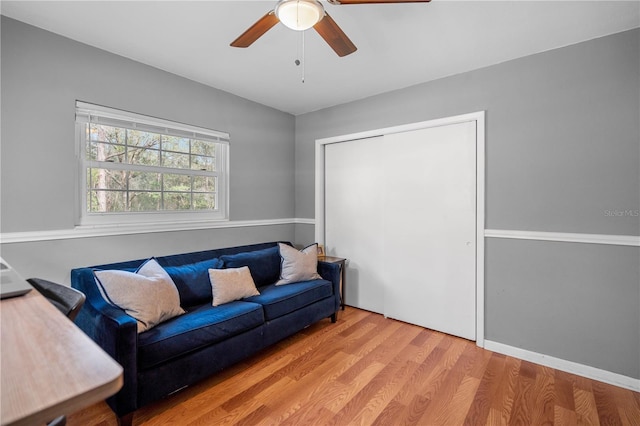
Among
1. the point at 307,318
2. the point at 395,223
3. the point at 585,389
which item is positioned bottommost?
the point at 585,389

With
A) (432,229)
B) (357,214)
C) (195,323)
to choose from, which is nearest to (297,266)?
(357,214)

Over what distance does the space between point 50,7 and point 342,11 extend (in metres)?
1.86

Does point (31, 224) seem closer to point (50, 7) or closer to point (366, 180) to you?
point (50, 7)

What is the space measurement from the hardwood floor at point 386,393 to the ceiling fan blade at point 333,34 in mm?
2230

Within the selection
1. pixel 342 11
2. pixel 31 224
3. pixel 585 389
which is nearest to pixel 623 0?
pixel 342 11

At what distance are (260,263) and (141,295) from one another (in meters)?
1.22

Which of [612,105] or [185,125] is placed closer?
[612,105]

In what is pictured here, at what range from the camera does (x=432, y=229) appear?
3.04 metres

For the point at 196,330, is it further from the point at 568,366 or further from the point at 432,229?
the point at 568,366

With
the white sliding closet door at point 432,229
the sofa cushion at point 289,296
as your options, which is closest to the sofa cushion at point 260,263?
the sofa cushion at point 289,296

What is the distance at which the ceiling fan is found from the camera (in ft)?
4.72

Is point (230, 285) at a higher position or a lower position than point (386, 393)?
higher

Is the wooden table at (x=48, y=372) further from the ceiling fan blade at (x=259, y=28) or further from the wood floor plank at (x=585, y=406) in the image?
the wood floor plank at (x=585, y=406)

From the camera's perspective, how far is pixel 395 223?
3.29m
